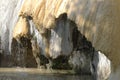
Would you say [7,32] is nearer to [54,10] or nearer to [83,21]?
[54,10]

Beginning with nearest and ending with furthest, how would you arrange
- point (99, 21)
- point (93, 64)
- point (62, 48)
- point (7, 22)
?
1. point (99, 21)
2. point (62, 48)
3. point (93, 64)
4. point (7, 22)

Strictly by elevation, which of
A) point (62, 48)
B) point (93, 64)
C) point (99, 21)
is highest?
point (99, 21)

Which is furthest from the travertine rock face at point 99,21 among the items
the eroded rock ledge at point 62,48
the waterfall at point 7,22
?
the waterfall at point 7,22

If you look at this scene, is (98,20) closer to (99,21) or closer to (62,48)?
(99,21)

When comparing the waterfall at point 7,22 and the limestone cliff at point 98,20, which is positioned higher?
the waterfall at point 7,22

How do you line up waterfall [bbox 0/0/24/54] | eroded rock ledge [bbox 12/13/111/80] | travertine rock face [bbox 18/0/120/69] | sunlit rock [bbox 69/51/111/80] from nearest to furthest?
travertine rock face [bbox 18/0/120/69], eroded rock ledge [bbox 12/13/111/80], sunlit rock [bbox 69/51/111/80], waterfall [bbox 0/0/24/54]

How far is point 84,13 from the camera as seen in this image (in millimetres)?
8469

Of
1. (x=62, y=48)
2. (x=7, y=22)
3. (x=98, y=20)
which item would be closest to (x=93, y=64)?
(x=62, y=48)

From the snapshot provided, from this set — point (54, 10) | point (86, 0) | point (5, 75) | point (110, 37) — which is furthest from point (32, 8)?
point (5, 75)

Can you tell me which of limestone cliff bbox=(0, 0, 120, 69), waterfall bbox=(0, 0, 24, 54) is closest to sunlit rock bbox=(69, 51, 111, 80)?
limestone cliff bbox=(0, 0, 120, 69)

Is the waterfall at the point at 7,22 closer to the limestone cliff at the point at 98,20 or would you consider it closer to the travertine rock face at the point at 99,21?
the limestone cliff at the point at 98,20

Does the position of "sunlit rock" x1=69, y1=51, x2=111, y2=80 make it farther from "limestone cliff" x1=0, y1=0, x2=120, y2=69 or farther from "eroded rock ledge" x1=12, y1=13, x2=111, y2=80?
"limestone cliff" x1=0, y1=0, x2=120, y2=69

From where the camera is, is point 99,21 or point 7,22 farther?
point 7,22

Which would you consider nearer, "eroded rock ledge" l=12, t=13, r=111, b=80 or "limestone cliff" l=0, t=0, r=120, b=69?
"limestone cliff" l=0, t=0, r=120, b=69
